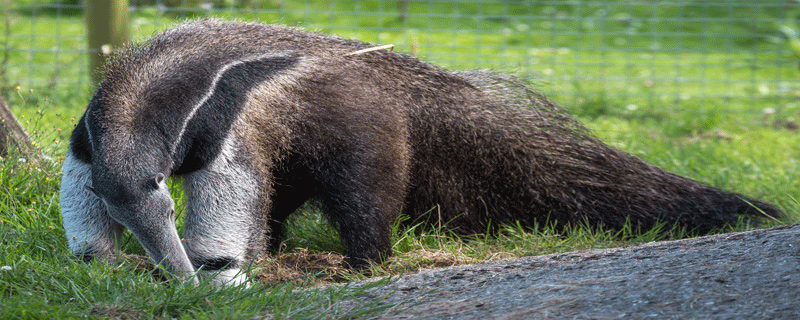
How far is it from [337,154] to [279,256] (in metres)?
0.78

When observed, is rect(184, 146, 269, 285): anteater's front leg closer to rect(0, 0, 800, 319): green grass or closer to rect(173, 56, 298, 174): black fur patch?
rect(173, 56, 298, 174): black fur patch

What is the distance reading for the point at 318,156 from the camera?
3.88m

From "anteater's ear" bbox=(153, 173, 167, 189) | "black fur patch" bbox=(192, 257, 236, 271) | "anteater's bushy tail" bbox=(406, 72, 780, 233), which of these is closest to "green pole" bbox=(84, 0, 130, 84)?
"anteater's bushy tail" bbox=(406, 72, 780, 233)

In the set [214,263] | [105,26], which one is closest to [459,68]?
[105,26]

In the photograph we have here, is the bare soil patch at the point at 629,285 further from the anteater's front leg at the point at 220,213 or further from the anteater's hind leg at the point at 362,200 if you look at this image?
the anteater's front leg at the point at 220,213

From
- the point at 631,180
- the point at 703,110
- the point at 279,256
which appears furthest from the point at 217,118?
the point at 703,110

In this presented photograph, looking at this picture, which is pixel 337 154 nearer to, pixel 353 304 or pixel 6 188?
pixel 353 304

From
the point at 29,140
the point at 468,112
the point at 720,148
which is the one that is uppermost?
the point at 468,112

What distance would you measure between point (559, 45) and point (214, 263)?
8.78m

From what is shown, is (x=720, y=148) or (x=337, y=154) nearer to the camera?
(x=337, y=154)

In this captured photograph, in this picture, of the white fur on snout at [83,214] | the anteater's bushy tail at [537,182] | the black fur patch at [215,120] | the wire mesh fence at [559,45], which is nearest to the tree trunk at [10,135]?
the white fur on snout at [83,214]

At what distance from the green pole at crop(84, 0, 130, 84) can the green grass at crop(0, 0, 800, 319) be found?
0.39m

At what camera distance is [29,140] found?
493 cm

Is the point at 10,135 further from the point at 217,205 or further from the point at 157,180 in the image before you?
the point at 157,180
